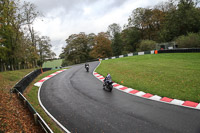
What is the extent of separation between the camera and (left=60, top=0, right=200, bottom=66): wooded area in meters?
37.9

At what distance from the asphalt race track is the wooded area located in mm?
27259

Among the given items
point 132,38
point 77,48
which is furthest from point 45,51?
point 132,38

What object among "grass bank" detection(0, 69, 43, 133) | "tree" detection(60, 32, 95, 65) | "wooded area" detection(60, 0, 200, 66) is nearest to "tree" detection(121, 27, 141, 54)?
"wooded area" detection(60, 0, 200, 66)

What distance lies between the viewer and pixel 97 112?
7.99m

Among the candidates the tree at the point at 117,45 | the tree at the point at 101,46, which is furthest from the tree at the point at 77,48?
the tree at the point at 117,45

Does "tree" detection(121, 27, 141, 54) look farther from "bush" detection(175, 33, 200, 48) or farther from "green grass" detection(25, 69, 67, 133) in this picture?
"green grass" detection(25, 69, 67, 133)

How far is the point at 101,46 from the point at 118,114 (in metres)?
51.9

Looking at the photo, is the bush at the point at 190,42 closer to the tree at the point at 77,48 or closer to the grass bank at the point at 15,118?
the grass bank at the point at 15,118

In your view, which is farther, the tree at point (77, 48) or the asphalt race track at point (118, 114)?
the tree at point (77, 48)

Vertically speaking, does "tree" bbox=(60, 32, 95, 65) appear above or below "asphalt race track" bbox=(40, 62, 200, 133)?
above

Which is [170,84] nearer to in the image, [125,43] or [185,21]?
[185,21]

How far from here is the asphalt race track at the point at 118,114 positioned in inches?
245

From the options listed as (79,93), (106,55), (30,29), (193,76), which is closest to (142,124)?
(79,93)

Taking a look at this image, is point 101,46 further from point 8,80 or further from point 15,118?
point 15,118
